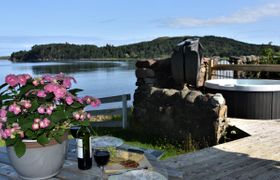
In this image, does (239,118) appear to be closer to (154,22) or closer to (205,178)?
(205,178)

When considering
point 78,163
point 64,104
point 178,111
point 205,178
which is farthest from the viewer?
point 178,111

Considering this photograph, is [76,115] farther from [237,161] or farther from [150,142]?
[150,142]

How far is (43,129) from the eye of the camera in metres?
1.67

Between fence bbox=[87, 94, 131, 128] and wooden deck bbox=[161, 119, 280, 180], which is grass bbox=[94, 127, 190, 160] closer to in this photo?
fence bbox=[87, 94, 131, 128]

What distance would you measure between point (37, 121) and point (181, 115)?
373cm

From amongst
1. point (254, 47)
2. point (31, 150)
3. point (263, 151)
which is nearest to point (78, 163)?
point (31, 150)

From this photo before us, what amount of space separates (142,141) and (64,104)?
3819mm

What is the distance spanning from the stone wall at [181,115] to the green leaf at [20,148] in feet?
11.6

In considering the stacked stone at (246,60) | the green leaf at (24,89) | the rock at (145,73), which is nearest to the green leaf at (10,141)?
the green leaf at (24,89)

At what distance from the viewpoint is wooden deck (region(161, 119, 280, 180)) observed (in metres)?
3.37

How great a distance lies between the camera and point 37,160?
1685mm

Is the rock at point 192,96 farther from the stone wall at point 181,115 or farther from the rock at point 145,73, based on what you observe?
the rock at point 145,73

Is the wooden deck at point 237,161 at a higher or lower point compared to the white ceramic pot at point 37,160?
lower

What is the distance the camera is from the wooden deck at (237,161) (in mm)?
3373
